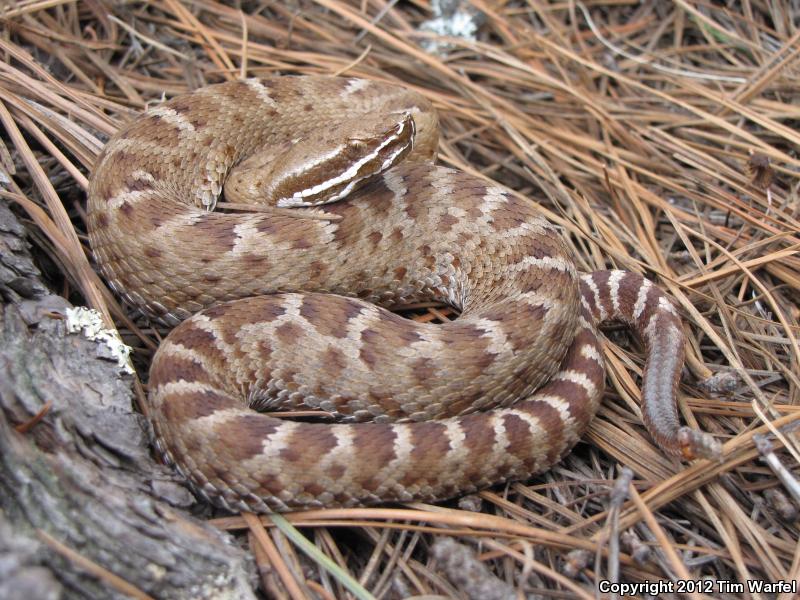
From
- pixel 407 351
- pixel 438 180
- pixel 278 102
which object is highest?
pixel 278 102

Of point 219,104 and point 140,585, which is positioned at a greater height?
point 219,104

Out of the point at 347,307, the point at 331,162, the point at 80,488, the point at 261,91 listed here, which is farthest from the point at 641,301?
the point at 80,488

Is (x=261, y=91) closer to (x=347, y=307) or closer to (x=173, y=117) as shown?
(x=173, y=117)

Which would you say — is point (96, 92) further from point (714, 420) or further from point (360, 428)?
point (714, 420)

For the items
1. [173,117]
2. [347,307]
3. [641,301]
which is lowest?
[641,301]

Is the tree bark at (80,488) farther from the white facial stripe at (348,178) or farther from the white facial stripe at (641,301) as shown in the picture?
the white facial stripe at (641,301)

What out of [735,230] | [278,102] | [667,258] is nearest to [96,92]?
[278,102]

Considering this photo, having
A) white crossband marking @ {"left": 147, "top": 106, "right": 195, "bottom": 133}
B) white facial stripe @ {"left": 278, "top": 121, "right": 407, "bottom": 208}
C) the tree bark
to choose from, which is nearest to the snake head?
white facial stripe @ {"left": 278, "top": 121, "right": 407, "bottom": 208}
